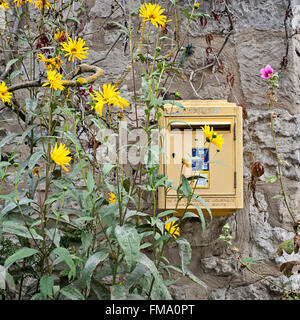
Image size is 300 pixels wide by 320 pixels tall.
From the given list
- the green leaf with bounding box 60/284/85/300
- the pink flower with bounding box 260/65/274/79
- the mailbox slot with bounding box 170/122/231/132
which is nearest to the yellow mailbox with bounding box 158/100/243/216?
the mailbox slot with bounding box 170/122/231/132

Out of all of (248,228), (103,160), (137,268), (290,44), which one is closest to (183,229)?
(248,228)

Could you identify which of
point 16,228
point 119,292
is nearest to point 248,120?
point 119,292

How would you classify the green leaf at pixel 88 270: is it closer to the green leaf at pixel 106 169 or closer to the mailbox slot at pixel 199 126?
the green leaf at pixel 106 169

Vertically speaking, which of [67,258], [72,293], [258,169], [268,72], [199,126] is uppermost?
[268,72]

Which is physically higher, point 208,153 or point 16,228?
point 208,153

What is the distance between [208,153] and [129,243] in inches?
25.4

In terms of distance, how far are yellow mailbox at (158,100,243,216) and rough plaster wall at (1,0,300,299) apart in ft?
0.66

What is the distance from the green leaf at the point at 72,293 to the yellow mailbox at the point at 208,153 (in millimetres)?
528

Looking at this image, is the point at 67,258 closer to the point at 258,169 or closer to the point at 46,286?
the point at 46,286

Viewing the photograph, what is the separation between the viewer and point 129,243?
118 centimetres

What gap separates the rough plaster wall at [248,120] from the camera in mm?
1856

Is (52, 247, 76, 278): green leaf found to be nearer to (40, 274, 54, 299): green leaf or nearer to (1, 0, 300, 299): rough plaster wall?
(40, 274, 54, 299): green leaf

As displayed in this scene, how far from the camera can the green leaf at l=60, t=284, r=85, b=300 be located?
1249 millimetres

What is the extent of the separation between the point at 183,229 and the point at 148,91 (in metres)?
0.78
